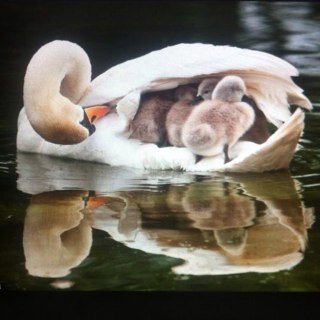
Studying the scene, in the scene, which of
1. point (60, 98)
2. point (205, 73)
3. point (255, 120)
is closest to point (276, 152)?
point (255, 120)

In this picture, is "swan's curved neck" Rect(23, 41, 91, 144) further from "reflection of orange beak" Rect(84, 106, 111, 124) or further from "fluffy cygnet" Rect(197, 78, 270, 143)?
"fluffy cygnet" Rect(197, 78, 270, 143)

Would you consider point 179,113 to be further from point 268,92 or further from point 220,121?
point 268,92

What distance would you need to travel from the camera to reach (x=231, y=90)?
3947 millimetres

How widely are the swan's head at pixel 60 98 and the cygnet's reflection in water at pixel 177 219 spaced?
0.53ft

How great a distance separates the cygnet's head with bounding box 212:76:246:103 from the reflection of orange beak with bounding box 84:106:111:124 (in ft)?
1.34

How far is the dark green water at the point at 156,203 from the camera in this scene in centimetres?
380

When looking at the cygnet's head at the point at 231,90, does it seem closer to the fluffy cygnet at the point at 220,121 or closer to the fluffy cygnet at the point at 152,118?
the fluffy cygnet at the point at 220,121

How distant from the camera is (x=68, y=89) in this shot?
412cm

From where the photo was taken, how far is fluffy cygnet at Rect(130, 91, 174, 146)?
13.0 feet

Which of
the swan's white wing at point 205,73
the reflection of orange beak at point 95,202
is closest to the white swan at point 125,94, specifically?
the swan's white wing at point 205,73

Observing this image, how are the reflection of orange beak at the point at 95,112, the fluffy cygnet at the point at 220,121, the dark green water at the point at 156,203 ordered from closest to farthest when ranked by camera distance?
the dark green water at the point at 156,203 → the fluffy cygnet at the point at 220,121 → the reflection of orange beak at the point at 95,112

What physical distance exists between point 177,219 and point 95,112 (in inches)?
19.6

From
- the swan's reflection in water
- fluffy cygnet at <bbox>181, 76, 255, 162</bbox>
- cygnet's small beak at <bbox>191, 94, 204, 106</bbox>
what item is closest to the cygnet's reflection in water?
the swan's reflection in water

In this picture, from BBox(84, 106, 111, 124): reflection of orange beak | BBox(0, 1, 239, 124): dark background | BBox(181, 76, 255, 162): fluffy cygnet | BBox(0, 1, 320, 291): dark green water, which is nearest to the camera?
BBox(0, 1, 320, 291): dark green water
